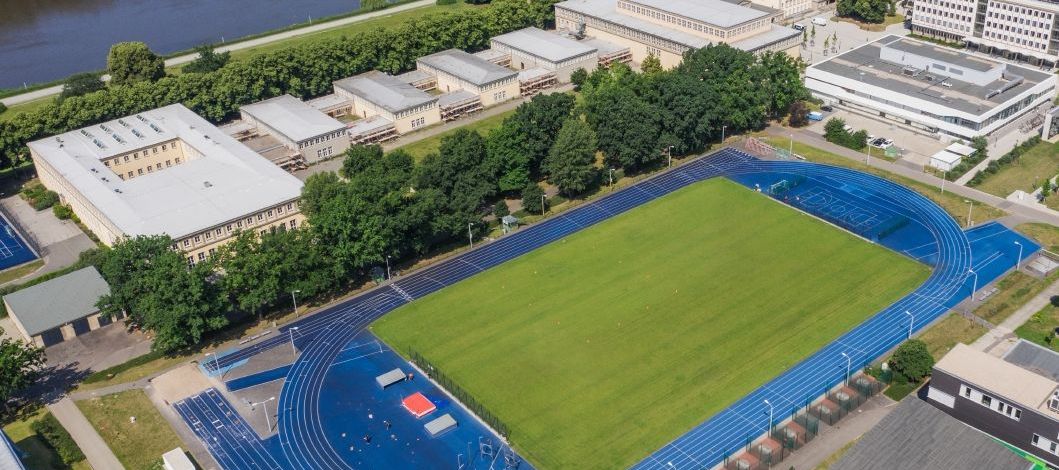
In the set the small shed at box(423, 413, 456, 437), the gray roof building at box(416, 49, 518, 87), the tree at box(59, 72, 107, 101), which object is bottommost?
the small shed at box(423, 413, 456, 437)

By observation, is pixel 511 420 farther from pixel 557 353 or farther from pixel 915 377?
pixel 915 377

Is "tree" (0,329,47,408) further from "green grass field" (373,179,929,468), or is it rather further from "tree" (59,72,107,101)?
"tree" (59,72,107,101)

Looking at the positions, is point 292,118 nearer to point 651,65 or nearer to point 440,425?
point 651,65

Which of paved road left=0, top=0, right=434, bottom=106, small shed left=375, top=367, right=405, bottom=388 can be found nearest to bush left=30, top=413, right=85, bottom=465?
small shed left=375, top=367, right=405, bottom=388

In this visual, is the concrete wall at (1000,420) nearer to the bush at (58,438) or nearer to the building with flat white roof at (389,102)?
the bush at (58,438)

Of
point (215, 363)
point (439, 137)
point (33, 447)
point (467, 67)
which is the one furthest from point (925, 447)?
point (467, 67)

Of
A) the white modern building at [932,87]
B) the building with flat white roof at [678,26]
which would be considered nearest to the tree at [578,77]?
the building with flat white roof at [678,26]

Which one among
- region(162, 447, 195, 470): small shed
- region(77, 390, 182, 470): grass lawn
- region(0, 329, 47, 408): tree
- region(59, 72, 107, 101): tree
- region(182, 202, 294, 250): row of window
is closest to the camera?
region(162, 447, 195, 470): small shed
